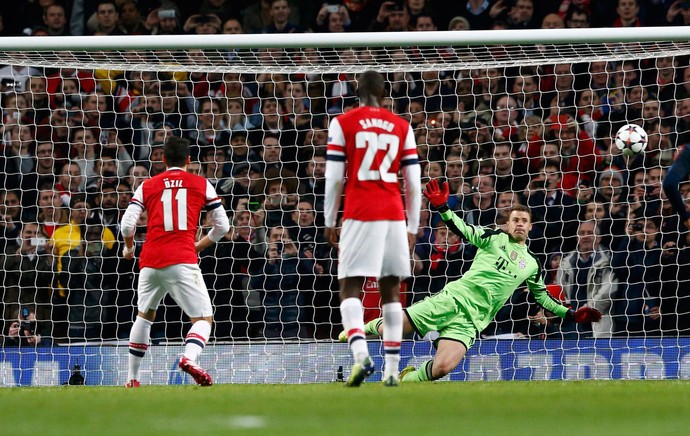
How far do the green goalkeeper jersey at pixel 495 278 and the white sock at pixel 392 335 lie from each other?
109 inches

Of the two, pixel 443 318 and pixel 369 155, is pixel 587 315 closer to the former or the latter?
pixel 443 318

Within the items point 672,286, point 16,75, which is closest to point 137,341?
point 672,286

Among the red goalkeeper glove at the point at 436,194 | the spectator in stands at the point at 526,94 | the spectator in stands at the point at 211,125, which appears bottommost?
the red goalkeeper glove at the point at 436,194

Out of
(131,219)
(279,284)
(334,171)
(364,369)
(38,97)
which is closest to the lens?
(364,369)

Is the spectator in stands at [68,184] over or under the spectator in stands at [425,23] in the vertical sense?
under

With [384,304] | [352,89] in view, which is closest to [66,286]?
[352,89]

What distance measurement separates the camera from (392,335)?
7.58m

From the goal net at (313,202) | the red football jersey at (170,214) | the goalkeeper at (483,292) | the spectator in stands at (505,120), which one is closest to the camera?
the red football jersey at (170,214)

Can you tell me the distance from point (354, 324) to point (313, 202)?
6059mm

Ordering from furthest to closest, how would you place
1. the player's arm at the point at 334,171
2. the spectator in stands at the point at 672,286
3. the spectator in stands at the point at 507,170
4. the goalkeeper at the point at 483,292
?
the spectator in stands at the point at 507,170, the spectator in stands at the point at 672,286, the goalkeeper at the point at 483,292, the player's arm at the point at 334,171

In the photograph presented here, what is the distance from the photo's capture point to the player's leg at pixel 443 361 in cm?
1000

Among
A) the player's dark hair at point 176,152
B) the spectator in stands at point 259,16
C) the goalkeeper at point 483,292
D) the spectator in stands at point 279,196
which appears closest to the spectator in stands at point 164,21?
the spectator in stands at point 259,16

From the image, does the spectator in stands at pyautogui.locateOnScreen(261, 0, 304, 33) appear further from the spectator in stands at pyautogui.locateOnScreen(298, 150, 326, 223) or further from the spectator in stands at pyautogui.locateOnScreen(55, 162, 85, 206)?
the spectator in stands at pyautogui.locateOnScreen(55, 162, 85, 206)

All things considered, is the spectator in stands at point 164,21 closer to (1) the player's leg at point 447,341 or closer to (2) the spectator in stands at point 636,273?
(2) the spectator in stands at point 636,273
